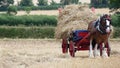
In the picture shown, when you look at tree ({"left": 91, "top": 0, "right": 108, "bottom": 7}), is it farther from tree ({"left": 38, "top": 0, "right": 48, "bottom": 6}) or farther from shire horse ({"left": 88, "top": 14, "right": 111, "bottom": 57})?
shire horse ({"left": 88, "top": 14, "right": 111, "bottom": 57})

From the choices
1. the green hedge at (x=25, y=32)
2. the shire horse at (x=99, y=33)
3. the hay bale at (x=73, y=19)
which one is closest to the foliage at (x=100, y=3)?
the green hedge at (x=25, y=32)

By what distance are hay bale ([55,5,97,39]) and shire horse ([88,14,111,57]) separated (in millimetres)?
1895

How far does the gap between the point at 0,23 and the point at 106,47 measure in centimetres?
3095

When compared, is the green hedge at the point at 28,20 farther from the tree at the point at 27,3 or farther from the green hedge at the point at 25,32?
the tree at the point at 27,3

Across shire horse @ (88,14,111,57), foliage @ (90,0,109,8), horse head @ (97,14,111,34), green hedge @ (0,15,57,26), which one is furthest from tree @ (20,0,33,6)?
horse head @ (97,14,111,34)

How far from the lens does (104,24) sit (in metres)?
19.0

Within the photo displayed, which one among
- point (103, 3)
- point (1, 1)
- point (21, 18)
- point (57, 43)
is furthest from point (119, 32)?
point (1, 1)

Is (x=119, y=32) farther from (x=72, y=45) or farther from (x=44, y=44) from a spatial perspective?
(x=72, y=45)

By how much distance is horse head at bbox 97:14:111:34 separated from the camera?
1884 cm

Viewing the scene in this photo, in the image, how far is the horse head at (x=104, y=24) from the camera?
18844 millimetres

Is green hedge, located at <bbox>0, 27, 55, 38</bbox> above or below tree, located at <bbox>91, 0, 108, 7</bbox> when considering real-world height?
above

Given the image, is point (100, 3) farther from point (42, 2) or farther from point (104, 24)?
point (104, 24)

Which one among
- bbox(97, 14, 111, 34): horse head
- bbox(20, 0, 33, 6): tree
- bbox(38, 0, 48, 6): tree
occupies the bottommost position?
bbox(38, 0, 48, 6): tree

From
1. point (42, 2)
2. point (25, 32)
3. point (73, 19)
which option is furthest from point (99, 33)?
point (42, 2)
